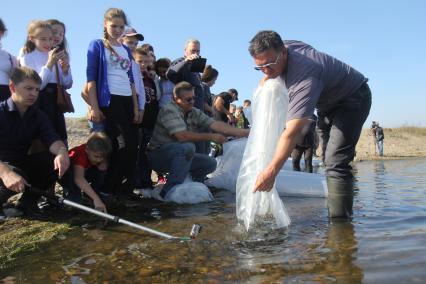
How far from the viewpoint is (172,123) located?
5016 mm

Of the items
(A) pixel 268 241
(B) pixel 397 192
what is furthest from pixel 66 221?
(B) pixel 397 192

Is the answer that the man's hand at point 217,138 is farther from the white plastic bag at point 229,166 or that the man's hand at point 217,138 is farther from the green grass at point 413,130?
the green grass at point 413,130

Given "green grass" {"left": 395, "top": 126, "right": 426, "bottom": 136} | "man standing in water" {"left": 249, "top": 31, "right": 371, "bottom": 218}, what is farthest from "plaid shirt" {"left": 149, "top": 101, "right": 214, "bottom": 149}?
"green grass" {"left": 395, "top": 126, "right": 426, "bottom": 136}

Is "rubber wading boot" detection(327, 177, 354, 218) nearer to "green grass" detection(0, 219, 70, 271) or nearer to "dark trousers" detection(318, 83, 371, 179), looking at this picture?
"dark trousers" detection(318, 83, 371, 179)

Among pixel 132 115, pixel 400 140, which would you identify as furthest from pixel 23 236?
pixel 400 140

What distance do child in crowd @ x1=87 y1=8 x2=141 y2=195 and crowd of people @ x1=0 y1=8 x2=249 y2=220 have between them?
0.04ft

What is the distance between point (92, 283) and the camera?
7.77 ft

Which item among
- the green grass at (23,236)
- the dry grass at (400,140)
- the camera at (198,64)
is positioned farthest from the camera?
the dry grass at (400,140)

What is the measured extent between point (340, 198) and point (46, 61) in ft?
10.7

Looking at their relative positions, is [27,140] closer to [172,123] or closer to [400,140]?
[172,123]

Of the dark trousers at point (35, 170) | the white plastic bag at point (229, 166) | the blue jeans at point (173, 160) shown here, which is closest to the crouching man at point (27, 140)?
the dark trousers at point (35, 170)

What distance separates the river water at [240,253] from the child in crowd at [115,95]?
85cm

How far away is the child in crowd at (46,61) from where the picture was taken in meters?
4.45

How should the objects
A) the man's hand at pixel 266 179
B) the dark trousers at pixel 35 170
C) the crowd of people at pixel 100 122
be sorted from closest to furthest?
the man's hand at pixel 266 179, the crowd of people at pixel 100 122, the dark trousers at pixel 35 170
